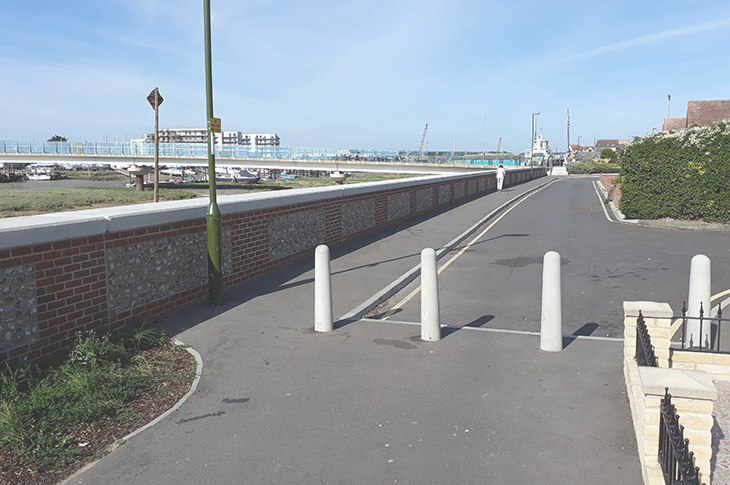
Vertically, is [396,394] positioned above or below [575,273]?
below

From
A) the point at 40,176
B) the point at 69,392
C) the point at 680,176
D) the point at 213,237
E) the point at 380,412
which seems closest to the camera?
the point at 380,412

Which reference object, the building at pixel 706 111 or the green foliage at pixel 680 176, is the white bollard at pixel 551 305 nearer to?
the green foliage at pixel 680 176

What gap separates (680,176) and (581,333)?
45.2ft

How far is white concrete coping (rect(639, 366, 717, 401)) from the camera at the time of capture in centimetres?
365

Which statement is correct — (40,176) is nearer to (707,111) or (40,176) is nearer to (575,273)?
(707,111)

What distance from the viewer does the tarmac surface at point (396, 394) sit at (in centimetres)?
421

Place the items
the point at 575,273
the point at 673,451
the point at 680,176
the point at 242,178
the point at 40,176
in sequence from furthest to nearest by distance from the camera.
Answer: the point at 242,178, the point at 40,176, the point at 680,176, the point at 575,273, the point at 673,451

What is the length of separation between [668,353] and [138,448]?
476 cm

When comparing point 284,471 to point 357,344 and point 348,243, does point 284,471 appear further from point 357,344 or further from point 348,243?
point 348,243

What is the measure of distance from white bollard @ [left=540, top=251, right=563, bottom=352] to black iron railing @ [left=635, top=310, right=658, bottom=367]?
3.66 feet

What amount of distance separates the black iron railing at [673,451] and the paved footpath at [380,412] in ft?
1.34

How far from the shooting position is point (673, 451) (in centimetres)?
340

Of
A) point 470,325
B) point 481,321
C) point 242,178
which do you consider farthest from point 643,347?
point 242,178

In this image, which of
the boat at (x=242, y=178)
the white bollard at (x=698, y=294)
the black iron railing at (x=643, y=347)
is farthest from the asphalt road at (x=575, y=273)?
the boat at (x=242, y=178)
